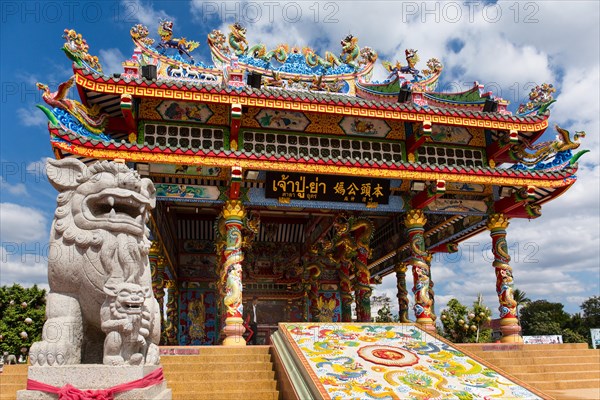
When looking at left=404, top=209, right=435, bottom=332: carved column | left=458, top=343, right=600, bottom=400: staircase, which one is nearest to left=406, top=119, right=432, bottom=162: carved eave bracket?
left=404, top=209, right=435, bottom=332: carved column

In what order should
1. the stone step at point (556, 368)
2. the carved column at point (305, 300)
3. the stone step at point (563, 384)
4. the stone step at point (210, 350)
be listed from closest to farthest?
the stone step at point (210, 350) < the stone step at point (563, 384) < the stone step at point (556, 368) < the carved column at point (305, 300)

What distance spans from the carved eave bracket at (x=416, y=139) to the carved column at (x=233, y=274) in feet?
15.2

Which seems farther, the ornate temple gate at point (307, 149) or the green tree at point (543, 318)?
the green tree at point (543, 318)

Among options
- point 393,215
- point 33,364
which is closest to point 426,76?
point 393,215

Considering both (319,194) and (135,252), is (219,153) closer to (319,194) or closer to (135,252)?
(319,194)

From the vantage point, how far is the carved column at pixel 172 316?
47.7ft

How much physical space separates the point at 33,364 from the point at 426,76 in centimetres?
1264

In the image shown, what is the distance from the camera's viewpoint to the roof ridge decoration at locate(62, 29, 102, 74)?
9.79m

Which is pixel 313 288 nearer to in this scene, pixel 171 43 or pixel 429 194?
pixel 429 194

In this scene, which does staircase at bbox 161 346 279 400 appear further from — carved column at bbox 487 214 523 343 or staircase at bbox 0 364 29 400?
carved column at bbox 487 214 523 343

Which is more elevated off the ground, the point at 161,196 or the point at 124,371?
the point at 161,196

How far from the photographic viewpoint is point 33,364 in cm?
389

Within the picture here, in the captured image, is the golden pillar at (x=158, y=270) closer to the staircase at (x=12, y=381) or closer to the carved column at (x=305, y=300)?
the staircase at (x=12, y=381)

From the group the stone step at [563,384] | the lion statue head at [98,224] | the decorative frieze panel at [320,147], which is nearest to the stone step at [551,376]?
the stone step at [563,384]
